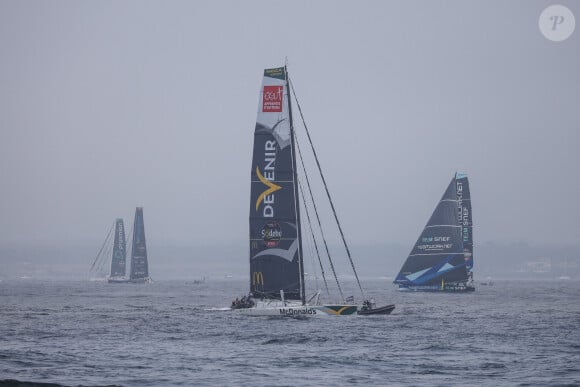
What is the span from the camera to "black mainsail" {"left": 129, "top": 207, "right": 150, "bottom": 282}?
614 feet

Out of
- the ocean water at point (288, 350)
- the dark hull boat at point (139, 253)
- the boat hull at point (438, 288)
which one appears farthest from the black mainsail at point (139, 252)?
the ocean water at point (288, 350)

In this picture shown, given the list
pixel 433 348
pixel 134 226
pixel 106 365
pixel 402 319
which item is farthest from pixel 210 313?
pixel 134 226

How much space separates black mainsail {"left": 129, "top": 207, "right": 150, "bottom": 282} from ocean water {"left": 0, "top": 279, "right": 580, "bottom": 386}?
11884cm

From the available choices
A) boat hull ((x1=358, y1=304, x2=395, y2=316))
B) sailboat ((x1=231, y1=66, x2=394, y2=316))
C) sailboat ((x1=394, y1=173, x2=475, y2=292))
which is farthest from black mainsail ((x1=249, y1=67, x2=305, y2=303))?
sailboat ((x1=394, y1=173, x2=475, y2=292))

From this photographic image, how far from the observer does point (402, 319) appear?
63.7 m

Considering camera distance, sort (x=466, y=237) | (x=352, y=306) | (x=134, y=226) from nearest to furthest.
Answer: (x=352, y=306)
(x=466, y=237)
(x=134, y=226)

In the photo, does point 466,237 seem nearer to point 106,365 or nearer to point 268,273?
point 268,273

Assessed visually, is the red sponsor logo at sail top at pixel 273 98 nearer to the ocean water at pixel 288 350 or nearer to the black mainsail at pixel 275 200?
the black mainsail at pixel 275 200

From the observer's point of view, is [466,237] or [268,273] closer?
[268,273]

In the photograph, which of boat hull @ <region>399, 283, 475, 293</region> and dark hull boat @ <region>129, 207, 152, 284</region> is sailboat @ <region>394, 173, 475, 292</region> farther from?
dark hull boat @ <region>129, 207, 152, 284</region>

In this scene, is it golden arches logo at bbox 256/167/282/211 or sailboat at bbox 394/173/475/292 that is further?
sailboat at bbox 394/173/475/292

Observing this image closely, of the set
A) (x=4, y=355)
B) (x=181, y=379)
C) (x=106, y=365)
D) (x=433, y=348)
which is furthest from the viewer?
(x=433, y=348)

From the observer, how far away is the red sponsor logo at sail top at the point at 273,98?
60188mm

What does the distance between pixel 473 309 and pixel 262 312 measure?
26.4 m
